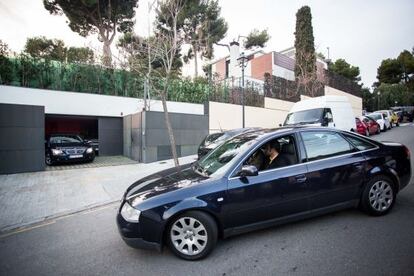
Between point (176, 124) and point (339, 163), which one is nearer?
point (339, 163)

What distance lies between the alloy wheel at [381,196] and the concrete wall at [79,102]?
42.6ft

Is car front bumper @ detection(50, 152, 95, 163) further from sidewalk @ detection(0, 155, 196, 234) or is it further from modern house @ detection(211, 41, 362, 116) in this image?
modern house @ detection(211, 41, 362, 116)

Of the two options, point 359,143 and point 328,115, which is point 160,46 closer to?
point 328,115

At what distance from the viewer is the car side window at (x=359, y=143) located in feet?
13.8

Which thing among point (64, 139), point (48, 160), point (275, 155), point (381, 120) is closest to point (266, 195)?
point (275, 155)

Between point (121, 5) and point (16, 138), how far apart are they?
11501 millimetres

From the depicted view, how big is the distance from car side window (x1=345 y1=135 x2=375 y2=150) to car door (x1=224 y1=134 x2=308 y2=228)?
113 centimetres

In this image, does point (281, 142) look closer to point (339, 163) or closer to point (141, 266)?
point (339, 163)

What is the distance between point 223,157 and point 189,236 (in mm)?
1295

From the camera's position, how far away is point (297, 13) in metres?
24.9

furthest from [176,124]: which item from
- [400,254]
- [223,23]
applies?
[223,23]

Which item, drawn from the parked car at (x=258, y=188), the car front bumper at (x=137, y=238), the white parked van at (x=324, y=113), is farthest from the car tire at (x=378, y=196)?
the white parked van at (x=324, y=113)

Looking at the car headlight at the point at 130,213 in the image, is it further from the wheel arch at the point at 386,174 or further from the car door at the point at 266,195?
the wheel arch at the point at 386,174

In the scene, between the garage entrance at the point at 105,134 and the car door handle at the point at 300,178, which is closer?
the car door handle at the point at 300,178
